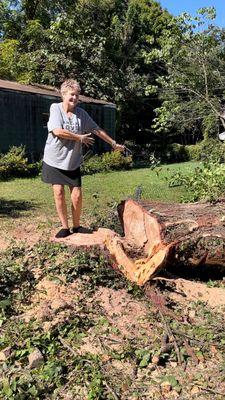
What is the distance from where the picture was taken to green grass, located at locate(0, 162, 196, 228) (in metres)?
7.63

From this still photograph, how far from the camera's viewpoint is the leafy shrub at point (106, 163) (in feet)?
50.0

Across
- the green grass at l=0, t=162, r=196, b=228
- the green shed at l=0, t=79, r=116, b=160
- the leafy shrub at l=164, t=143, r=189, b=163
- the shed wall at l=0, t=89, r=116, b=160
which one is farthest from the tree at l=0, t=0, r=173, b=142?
the green grass at l=0, t=162, r=196, b=228

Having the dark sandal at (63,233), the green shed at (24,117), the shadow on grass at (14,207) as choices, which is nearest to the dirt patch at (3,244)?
the dark sandal at (63,233)

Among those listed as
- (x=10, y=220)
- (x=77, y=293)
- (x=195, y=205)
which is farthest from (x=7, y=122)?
(x=77, y=293)

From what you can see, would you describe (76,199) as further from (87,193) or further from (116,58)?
(116,58)

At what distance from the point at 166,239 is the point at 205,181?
3.92m

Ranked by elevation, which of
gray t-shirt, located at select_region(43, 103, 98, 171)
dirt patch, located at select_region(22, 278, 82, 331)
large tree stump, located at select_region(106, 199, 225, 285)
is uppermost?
gray t-shirt, located at select_region(43, 103, 98, 171)

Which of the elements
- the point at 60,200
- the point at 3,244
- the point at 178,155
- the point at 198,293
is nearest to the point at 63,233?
the point at 60,200

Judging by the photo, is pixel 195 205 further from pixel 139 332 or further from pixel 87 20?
pixel 87 20

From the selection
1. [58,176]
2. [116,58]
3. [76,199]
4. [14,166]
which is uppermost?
[116,58]

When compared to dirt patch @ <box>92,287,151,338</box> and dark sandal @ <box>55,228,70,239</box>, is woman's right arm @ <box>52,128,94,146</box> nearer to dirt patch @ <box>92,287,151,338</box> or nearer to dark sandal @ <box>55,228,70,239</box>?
dark sandal @ <box>55,228,70,239</box>

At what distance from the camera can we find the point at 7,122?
15273 mm

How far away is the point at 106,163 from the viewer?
54.2ft

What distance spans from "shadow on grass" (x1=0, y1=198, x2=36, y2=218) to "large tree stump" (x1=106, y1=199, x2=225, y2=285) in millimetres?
2752
